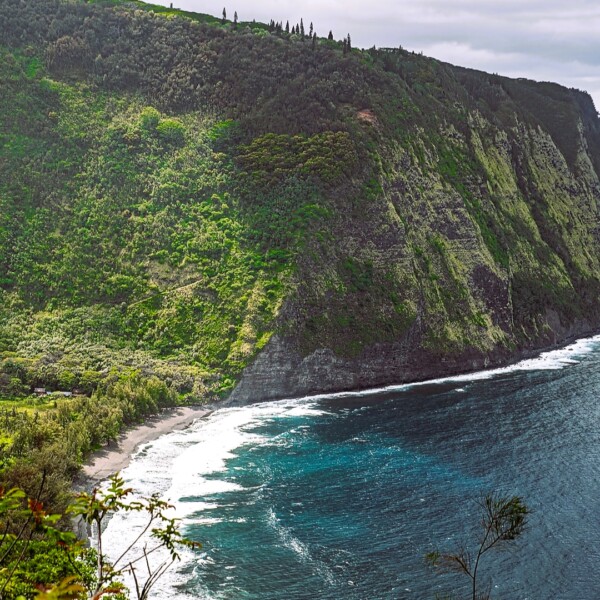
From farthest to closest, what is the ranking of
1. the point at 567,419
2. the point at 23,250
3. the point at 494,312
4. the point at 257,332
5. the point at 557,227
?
the point at 557,227
the point at 494,312
the point at 23,250
the point at 257,332
the point at 567,419

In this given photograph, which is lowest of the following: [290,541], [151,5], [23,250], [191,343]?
[290,541]

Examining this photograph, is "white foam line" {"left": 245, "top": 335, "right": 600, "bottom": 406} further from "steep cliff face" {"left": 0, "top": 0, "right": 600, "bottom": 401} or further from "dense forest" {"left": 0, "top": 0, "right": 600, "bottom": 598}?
"dense forest" {"left": 0, "top": 0, "right": 600, "bottom": 598}

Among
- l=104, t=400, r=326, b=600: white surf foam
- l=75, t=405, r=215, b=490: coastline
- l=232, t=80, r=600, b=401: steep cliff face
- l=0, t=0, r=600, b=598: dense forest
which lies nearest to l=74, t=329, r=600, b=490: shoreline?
l=75, t=405, r=215, b=490: coastline

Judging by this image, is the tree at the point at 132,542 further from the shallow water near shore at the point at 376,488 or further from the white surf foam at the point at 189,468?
the shallow water near shore at the point at 376,488

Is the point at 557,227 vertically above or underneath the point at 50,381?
above

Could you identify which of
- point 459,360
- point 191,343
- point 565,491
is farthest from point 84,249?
point 565,491

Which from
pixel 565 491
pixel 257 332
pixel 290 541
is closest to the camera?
pixel 290 541

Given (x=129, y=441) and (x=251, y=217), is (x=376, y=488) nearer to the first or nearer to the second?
(x=129, y=441)

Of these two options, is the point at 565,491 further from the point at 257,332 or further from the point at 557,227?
the point at 557,227
